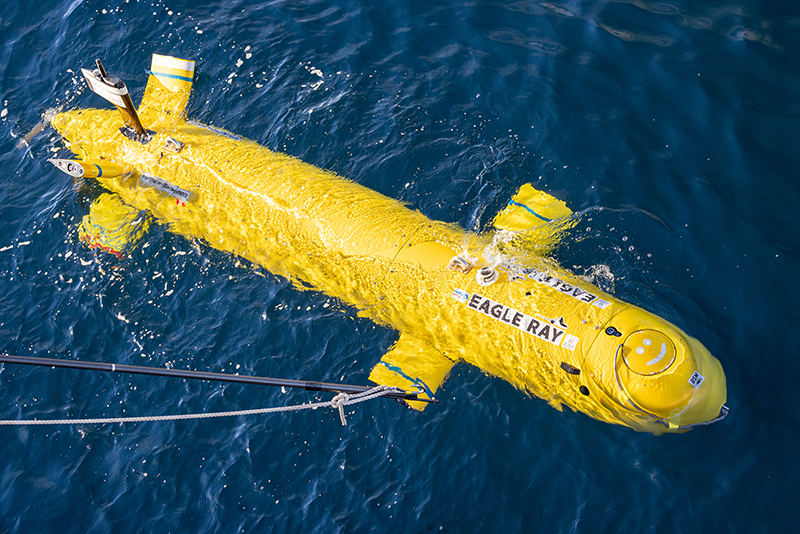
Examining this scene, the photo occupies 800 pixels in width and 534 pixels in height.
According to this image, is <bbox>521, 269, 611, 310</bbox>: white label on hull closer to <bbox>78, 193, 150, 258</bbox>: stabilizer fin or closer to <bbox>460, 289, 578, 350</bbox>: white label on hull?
<bbox>460, 289, 578, 350</bbox>: white label on hull

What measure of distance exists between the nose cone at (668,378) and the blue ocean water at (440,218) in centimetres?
87

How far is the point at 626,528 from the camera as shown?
18.9ft

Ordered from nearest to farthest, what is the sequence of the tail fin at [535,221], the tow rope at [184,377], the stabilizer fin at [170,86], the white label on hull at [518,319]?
the tow rope at [184,377], the white label on hull at [518,319], the tail fin at [535,221], the stabilizer fin at [170,86]

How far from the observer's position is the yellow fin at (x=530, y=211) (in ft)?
22.4

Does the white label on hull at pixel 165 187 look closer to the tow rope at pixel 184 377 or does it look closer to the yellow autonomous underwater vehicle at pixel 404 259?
the yellow autonomous underwater vehicle at pixel 404 259

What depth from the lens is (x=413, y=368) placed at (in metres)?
6.23

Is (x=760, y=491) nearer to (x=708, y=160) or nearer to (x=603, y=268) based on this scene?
(x=603, y=268)

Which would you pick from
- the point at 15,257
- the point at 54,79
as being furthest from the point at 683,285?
the point at 54,79

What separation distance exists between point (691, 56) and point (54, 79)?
29.7 ft

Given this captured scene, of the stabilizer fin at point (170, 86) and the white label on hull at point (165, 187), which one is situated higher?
the stabilizer fin at point (170, 86)

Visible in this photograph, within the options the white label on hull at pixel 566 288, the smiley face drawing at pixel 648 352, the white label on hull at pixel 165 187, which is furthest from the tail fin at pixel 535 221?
the white label on hull at pixel 165 187

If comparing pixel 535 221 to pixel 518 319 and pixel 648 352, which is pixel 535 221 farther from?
pixel 648 352

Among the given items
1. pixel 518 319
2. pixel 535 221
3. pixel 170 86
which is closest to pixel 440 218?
pixel 535 221

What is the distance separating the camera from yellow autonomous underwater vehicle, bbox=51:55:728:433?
551 centimetres
